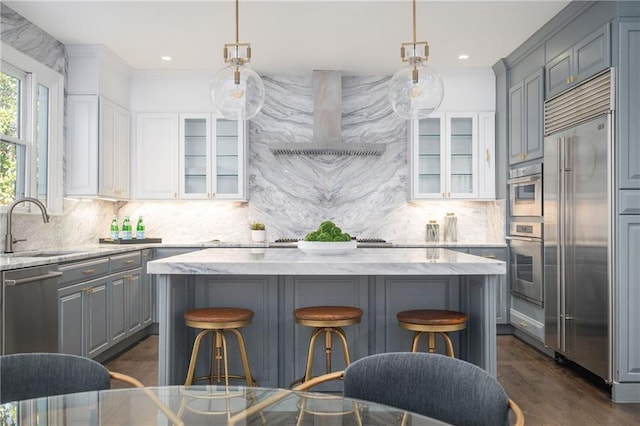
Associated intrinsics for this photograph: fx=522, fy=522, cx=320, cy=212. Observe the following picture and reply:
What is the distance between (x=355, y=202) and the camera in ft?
19.4

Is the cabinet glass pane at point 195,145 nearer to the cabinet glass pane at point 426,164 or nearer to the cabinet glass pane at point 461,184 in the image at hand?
the cabinet glass pane at point 426,164

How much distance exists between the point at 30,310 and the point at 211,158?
111 inches

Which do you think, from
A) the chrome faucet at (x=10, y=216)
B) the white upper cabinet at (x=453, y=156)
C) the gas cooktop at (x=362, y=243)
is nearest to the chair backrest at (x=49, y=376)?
the chrome faucet at (x=10, y=216)

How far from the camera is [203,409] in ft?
4.57

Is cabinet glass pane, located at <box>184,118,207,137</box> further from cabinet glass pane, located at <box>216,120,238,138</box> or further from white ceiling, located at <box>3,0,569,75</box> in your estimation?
white ceiling, located at <box>3,0,569,75</box>

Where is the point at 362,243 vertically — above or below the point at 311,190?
below

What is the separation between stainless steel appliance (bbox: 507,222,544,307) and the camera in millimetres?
4531

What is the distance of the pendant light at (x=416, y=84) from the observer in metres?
2.86

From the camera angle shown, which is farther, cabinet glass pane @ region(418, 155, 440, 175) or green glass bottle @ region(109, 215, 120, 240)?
cabinet glass pane @ region(418, 155, 440, 175)

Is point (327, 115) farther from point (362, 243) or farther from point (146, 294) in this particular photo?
point (146, 294)

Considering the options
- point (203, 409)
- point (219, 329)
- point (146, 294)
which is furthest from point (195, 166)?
point (203, 409)

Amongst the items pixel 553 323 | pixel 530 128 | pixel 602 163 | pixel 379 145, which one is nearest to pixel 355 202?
pixel 379 145

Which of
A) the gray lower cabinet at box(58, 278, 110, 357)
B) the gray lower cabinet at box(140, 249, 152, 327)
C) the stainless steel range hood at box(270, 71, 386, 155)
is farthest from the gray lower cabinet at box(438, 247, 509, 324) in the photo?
the gray lower cabinet at box(58, 278, 110, 357)

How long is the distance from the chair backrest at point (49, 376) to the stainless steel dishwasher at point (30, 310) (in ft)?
→ 5.04
